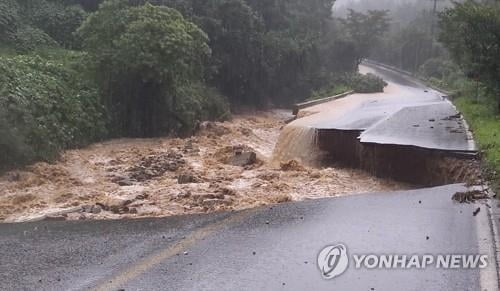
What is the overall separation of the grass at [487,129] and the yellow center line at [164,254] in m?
4.41

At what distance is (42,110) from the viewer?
18000 mm

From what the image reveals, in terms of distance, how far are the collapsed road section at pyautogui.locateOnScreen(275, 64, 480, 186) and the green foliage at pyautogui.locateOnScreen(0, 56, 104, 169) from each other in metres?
6.78

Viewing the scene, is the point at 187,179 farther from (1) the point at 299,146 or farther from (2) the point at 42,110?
(2) the point at 42,110

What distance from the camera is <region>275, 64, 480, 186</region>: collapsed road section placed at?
1189cm

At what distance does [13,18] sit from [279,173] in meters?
17.1

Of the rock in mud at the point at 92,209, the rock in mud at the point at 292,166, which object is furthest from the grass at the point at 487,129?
the rock in mud at the point at 92,209

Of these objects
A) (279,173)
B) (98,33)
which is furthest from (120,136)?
(279,173)

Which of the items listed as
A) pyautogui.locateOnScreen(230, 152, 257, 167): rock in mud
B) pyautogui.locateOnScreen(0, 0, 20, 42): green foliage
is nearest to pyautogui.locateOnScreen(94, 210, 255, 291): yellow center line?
pyautogui.locateOnScreen(230, 152, 257, 167): rock in mud

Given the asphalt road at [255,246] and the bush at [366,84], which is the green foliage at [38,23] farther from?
the bush at [366,84]

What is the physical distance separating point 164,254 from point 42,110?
11713mm

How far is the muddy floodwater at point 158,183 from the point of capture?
37.4ft

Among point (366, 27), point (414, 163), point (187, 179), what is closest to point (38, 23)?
point (187, 179)

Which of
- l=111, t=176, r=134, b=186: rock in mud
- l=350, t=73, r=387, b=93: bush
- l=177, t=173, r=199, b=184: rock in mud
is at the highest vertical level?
l=350, t=73, r=387, b=93: bush

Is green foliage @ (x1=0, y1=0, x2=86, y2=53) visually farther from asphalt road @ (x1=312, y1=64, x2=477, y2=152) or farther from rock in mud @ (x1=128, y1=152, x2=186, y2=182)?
asphalt road @ (x1=312, y1=64, x2=477, y2=152)
